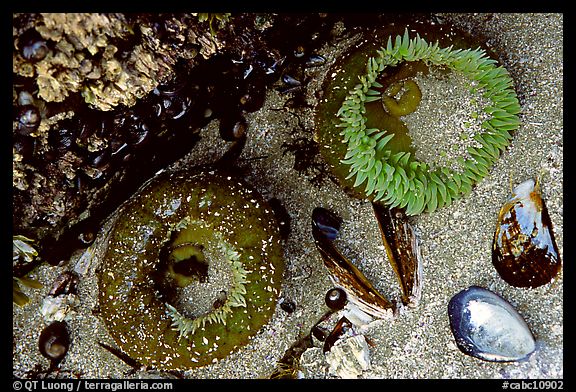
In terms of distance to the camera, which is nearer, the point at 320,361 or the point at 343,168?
the point at 343,168

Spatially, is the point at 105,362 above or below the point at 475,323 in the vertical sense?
below

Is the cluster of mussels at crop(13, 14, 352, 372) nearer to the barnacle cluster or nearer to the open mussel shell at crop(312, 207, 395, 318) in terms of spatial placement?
the barnacle cluster

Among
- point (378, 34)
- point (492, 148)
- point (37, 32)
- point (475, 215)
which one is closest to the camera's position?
point (37, 32)

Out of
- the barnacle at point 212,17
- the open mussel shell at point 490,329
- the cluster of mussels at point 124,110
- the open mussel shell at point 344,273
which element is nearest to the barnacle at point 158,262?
the cluster of mussels at point 124,110

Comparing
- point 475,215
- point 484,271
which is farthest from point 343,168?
point 484,271

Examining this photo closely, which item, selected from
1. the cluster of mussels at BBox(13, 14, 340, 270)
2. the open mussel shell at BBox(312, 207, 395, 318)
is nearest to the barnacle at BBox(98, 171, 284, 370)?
the cluster of mussels at BBox(13, 14, 340, 270)

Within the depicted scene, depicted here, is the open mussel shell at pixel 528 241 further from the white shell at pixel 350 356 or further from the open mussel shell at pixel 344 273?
the white shell at pixel 350 356
